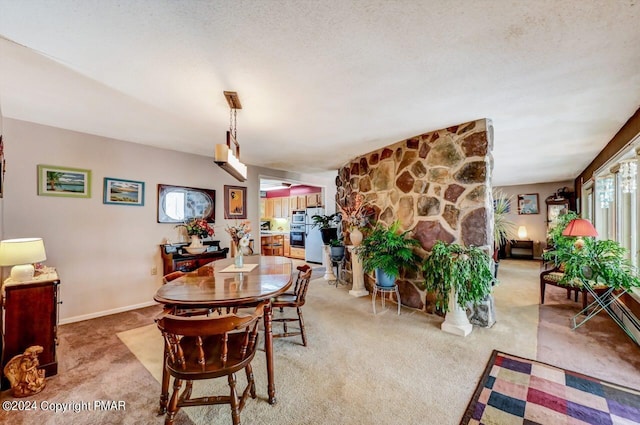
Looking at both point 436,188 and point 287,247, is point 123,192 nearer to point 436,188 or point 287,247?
point 436,188

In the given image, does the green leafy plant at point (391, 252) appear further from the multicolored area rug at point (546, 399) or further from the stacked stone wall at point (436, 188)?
the multicolored area rug at point (546, 399)

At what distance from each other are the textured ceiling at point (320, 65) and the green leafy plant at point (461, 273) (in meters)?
1.44

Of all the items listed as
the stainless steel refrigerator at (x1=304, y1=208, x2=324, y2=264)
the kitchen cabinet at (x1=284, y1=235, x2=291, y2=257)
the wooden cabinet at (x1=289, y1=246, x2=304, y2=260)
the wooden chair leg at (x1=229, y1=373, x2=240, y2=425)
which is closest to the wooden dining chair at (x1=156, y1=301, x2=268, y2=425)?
the wooden chair leg at (x1=229, y1=373, x2=240, y2=425)

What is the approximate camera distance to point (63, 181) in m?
3.11

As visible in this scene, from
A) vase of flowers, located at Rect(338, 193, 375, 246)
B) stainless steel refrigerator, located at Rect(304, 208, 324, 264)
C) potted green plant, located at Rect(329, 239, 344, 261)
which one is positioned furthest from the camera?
stainless steel refrigerator, located at Rect(304, 208, 324, 264)

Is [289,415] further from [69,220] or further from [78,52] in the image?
[69,220]

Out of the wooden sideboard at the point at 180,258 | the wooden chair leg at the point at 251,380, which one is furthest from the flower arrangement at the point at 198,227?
the wooden chair leg at the point at 251,380

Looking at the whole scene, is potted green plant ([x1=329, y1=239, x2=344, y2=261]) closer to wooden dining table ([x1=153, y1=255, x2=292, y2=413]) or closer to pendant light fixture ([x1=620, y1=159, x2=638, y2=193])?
wooden dining table ([x1=153, y1=255, x2=292, y2=413])

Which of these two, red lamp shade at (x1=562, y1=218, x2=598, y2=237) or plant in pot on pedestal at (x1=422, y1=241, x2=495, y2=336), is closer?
plant in pot on pedestal at (x1=422, y1=241, x2=495, y2=336)

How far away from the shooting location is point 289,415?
5.36 feet

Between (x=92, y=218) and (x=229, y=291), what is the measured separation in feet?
8.98

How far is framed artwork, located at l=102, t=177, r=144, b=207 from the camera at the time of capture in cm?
343

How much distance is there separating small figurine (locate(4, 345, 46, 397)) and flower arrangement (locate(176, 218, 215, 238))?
215cm

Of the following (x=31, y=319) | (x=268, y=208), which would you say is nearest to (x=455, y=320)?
(x=31, y=319)
